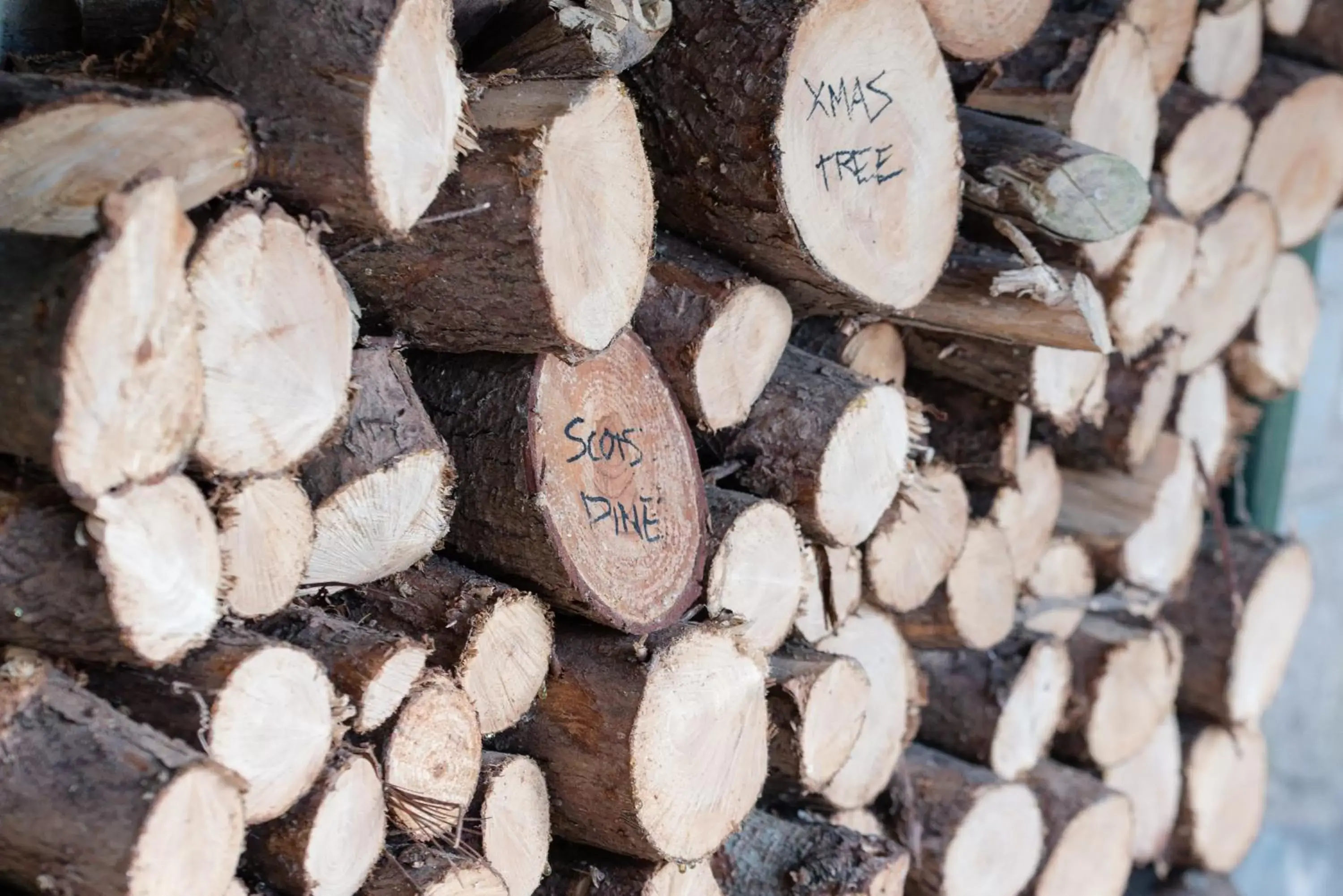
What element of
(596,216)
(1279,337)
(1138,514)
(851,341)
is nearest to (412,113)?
(596,216)

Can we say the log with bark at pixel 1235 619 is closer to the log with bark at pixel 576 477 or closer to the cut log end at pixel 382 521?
the log with bark at pixel 576 477

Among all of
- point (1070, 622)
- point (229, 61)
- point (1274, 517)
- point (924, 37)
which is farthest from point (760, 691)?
point (1274, 517)

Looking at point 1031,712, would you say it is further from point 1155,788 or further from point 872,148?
point 872,148

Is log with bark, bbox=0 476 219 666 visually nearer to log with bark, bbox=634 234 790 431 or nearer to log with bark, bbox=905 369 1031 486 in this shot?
log with bark, bbox=634 234 790 431

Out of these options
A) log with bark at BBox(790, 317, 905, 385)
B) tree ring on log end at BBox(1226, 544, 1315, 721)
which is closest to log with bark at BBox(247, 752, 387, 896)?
log with bark at BBox(790, 317, 905, 385)

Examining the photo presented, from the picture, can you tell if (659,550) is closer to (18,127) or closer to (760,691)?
(760,691)

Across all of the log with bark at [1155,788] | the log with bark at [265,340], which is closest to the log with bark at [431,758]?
the log with bark at [265,340]

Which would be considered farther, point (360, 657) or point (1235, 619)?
point (1235, 619)
